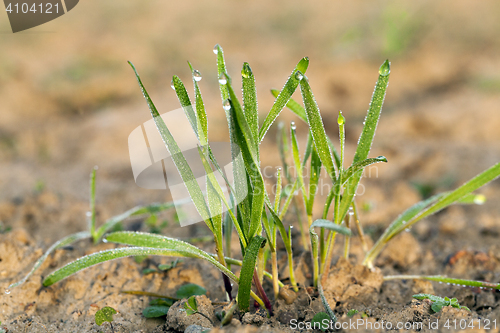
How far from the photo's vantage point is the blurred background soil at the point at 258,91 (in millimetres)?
2100

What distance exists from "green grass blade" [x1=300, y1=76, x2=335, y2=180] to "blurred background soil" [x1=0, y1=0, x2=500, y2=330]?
34.1 inches

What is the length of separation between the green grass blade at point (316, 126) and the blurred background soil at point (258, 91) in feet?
2.84

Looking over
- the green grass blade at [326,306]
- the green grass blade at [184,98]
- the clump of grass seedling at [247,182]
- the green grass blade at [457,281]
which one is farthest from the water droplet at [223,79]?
the green grass blade at [457,281]

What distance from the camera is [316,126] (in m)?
1.06

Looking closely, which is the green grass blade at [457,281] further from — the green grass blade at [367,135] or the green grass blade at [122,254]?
the green grass blade at [122,254]

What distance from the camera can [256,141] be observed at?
1042 millimetres

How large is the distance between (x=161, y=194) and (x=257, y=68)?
6.99 feet

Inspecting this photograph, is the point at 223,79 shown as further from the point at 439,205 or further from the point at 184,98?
the point at 439,205

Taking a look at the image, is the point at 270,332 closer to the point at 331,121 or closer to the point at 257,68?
the point at 331,121

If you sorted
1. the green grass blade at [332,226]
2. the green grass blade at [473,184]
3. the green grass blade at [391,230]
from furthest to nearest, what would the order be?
1. the green grass blade at [391,230]
2. the green grass blade at [473,184]
3. the green grass blade at [332,226]

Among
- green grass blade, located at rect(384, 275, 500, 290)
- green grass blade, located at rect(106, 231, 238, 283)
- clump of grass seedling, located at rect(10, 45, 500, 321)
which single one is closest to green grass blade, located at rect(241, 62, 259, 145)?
clump of grass seedling, located at rect(10, 45, 500, 321)

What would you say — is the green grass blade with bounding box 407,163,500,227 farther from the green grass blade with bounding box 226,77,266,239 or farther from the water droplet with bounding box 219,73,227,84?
the water droplet with bounding box 219,73,227,84

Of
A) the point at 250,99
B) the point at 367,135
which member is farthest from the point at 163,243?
the point at 367,135

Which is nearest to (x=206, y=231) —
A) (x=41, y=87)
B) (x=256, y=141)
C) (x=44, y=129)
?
(x=256, y=141)
